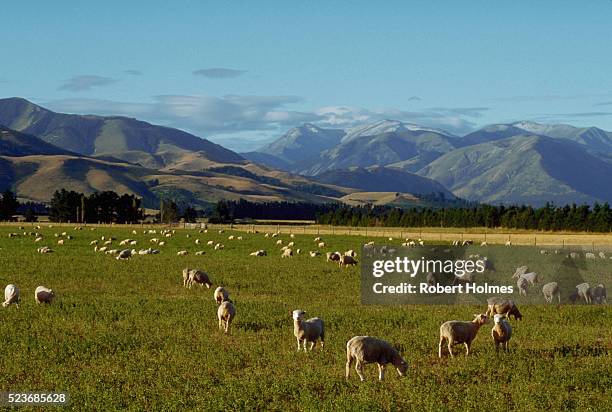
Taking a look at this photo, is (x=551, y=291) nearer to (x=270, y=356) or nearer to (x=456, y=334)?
(x=456, y=334)

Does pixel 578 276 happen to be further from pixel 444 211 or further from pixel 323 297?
pixel 444 211

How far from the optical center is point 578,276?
37.8 m

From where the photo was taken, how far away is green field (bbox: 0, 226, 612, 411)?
15023 mm

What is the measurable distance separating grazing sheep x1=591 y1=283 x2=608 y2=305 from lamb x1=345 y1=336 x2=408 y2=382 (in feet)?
53.6

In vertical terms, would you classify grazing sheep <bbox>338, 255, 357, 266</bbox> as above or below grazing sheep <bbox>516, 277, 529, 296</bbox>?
below

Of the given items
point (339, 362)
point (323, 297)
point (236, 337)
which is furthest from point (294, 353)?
point (323, 297)

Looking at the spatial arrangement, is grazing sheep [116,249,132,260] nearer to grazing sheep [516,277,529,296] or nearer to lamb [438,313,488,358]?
grazing sheep [516,277,529,296]

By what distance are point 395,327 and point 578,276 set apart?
59.5ft

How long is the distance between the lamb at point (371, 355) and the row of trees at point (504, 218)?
10879cm

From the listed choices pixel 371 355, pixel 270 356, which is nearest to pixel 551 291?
pixel 270 356

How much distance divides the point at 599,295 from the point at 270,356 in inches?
687

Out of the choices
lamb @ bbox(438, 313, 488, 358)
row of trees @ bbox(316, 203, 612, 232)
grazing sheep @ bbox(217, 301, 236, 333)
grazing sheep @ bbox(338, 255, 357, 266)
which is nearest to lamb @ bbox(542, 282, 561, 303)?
lamb @ bbox(438, 313, 488, 358)

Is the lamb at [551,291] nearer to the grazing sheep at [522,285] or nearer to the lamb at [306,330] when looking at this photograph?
the grazing sheep at [522,285]

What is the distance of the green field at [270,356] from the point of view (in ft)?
49.3
